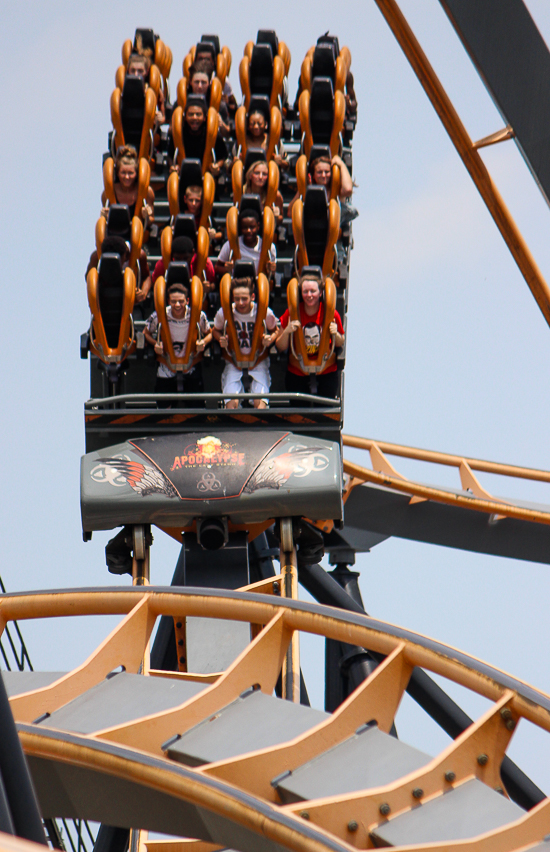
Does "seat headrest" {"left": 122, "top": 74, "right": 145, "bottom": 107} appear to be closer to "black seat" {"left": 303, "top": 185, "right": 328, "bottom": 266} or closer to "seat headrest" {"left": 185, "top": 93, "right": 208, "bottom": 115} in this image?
"seat headrest" {"left": 185, "top": 93, "right": 208, "bottom": 115}

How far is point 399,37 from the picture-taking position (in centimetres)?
496

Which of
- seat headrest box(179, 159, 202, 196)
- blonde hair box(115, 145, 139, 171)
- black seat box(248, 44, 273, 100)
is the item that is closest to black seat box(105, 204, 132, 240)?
blonde hair box(115, 145, 139, 171)

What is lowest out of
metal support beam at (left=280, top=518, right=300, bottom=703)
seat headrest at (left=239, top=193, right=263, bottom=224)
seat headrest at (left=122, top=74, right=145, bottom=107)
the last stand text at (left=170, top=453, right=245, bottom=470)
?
metal support beam at (left=280, top=518, right=300, bottom=703)

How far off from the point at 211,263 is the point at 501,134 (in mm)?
3337

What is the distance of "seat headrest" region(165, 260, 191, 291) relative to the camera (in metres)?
6.97

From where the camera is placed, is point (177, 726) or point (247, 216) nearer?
point (177, 726)

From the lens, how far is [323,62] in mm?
9711

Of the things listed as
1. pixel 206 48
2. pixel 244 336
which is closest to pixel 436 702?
pixel 244 336

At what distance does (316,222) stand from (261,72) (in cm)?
285

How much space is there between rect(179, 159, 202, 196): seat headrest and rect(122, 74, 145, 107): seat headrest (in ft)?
3.73

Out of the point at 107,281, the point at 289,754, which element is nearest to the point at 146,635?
the point at 289,754

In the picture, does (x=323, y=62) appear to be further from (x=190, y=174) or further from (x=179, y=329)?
(x=179, y=329)

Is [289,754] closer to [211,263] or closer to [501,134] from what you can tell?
[501,134]

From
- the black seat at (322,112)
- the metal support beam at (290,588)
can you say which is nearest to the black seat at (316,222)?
the black seat at (322,112)
